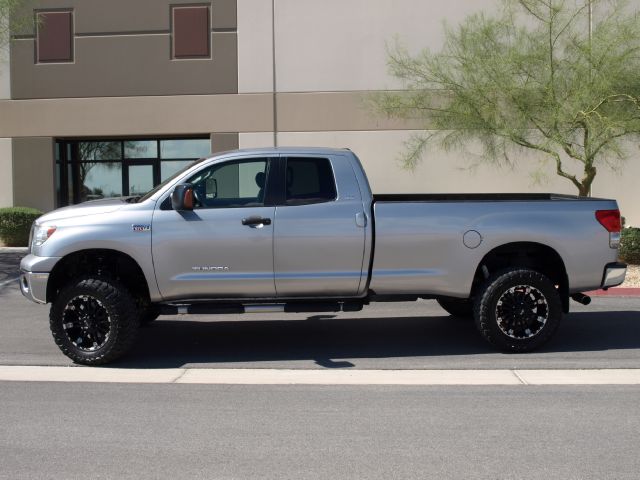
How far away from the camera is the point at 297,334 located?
392 inches

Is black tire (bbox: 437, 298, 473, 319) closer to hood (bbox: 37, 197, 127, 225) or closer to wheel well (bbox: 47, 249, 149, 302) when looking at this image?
wheel well (bbox: 47, 249, 149, 302)

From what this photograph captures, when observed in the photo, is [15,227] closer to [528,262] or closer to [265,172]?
[265,172]

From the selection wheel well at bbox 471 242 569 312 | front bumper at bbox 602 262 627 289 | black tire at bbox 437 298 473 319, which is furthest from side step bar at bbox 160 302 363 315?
front bumper at bbox 602 262 627 289

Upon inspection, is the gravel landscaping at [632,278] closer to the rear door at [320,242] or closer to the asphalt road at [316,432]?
the asphalt road at [316,432]

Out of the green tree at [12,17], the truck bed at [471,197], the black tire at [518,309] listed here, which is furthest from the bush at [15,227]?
the black tire at [518,309]

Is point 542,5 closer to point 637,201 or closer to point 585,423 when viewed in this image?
point 637,201

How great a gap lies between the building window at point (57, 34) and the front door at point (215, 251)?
695 inches

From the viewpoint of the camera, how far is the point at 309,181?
8.67 meters

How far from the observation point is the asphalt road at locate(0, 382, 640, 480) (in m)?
5.19

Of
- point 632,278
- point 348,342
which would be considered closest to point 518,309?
point 348,342

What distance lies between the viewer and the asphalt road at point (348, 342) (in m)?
8.48

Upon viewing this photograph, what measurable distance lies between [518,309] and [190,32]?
696 inches

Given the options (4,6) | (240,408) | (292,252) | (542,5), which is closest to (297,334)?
(292,252)

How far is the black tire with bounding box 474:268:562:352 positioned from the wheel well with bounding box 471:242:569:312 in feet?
0.77
